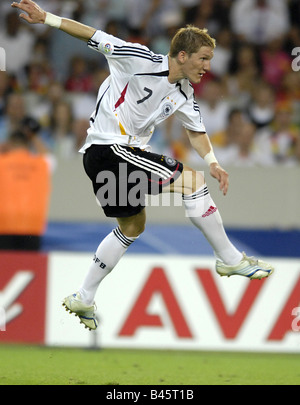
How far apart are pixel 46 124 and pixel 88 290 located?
180 inches

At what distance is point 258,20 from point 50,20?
7.19 metres

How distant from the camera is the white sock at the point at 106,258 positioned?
794cm

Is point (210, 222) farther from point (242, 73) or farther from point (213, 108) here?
point (242, 73)

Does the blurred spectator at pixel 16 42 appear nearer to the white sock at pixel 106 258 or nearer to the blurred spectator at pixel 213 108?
the blurred spectator at pixel 213 108

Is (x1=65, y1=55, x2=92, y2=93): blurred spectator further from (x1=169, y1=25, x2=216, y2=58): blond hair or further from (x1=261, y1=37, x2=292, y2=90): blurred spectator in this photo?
(x1=169, y1=25, x2=216, y2=58): blond hair

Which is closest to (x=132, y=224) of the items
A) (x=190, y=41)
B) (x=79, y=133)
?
(x=190, y=41)

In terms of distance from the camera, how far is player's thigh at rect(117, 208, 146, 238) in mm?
7910

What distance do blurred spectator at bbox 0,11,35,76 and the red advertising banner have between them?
11.2 feet

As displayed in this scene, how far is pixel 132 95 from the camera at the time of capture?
7574mm

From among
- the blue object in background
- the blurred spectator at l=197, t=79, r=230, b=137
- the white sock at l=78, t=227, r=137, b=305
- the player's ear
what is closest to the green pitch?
the white sock at l=78, t=227, r=137, b=305

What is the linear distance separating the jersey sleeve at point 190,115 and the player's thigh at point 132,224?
2.82 ft

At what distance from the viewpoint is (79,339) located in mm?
10883

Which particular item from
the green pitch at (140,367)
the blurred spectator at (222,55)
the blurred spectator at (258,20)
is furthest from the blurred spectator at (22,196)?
the blurred spectator at (258,20)
